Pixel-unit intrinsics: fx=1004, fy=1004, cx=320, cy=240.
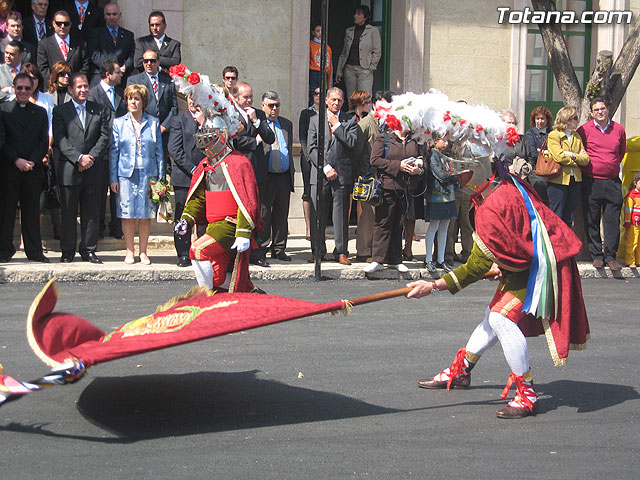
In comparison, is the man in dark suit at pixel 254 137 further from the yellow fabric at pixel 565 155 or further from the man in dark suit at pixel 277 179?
the yellow fabric at pixel 565 155

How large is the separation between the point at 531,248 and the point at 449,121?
1012 millimetres

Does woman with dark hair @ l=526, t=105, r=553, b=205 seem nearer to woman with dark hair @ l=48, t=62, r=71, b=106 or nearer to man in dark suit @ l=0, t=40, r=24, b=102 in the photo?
woman with dark hair @ l=48, t=62, r=71, b=106

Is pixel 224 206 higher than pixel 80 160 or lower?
lower

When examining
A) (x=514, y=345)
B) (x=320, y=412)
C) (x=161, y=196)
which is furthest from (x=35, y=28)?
(x=514, y=345)

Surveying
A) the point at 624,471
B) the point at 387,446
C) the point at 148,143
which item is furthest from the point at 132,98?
the point at 624,471

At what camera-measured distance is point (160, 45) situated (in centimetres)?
1360

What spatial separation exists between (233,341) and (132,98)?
4.47 meters

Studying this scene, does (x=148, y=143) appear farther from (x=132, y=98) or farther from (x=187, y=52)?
(x=187, y=52)

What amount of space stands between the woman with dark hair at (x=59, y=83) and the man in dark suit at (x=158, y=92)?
2.57ft

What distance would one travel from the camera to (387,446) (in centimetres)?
562

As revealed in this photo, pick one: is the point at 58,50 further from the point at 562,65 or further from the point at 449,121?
the point at 449,121

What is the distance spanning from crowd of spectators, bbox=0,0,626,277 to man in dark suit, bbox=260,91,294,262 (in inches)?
0.7

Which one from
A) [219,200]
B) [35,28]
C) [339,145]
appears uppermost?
[35,28]

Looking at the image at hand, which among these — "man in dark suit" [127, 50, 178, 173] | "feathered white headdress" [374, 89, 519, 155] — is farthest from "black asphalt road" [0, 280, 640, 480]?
"man in dark suit" [127, 50, 178, 173]
